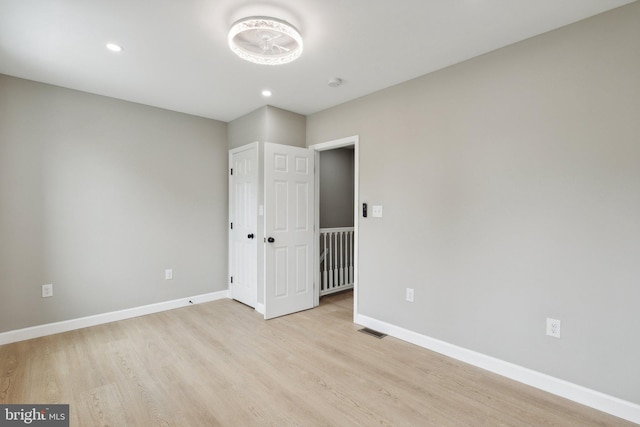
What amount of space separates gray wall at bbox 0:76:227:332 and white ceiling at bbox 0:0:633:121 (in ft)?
1.41

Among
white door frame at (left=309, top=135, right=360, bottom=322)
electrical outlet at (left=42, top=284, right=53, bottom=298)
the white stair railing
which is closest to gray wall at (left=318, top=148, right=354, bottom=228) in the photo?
the white stair railing

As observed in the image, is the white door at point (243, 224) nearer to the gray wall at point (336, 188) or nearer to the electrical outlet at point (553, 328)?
the gray wall at point (336, 188)

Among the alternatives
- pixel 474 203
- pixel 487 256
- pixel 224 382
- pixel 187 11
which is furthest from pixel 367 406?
pixel 187 11

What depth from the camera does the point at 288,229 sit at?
3.73 metres

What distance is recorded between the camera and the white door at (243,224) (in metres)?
3.86

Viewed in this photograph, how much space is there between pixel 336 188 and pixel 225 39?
10.4 feet

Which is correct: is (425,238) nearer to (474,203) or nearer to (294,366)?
(474,203)

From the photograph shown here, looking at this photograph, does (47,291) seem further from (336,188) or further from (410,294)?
(336,188)

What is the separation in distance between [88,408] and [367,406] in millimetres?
1816

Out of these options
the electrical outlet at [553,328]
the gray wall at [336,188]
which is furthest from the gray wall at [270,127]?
the electrical outlet at [553,328]

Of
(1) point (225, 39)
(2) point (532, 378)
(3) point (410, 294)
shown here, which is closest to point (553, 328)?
(2) point (532, 378)

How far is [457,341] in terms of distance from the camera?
8.52 feet

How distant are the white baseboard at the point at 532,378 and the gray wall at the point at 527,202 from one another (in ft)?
0.16

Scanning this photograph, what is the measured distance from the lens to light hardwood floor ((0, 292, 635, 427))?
6.10 feet
